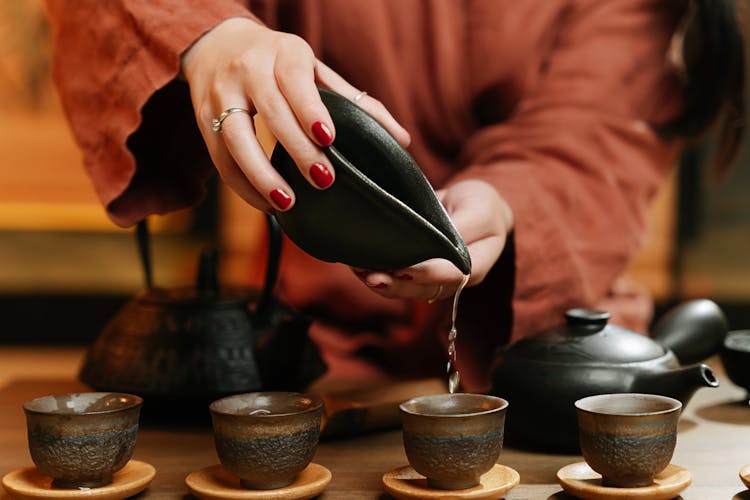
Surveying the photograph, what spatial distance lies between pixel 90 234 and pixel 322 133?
3.41 m

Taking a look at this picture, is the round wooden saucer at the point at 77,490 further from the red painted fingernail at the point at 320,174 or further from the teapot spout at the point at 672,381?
the teapot spout at the point at 672,381

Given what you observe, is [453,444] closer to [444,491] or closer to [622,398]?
[444,491]

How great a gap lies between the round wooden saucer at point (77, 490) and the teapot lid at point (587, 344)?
52 cm

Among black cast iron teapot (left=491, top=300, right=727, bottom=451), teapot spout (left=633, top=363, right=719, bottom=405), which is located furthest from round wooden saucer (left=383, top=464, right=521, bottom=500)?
teapot spout (left=633, top=363, right=719, bottom=405)

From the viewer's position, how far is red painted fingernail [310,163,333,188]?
1161 millimetres

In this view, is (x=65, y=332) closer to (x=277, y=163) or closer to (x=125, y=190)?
(x=125, y=190)

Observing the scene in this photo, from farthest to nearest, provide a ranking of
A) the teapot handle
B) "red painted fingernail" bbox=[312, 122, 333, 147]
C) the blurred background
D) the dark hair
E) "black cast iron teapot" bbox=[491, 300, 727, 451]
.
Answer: the blurred background, the dark hair, the teapot handle, "black cast iron teapot" bbox=[491, 300, 727, 451], "red painted fingernail" bbox=[312, 122, 333, 147]

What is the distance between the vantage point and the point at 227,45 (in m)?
1.30

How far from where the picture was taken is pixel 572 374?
140 cm

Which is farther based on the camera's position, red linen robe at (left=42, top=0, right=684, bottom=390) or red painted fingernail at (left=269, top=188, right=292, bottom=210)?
red linen robe at (left=42, top=0, right=684, bottom=390)

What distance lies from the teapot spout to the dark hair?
690mm

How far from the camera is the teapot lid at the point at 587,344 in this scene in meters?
1.43

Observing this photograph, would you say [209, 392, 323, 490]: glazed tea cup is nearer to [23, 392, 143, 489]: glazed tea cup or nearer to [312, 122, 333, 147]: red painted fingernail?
[23, 392, 143, 489]: glazed tea cup

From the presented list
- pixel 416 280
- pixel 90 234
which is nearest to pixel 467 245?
pixel 416 280
